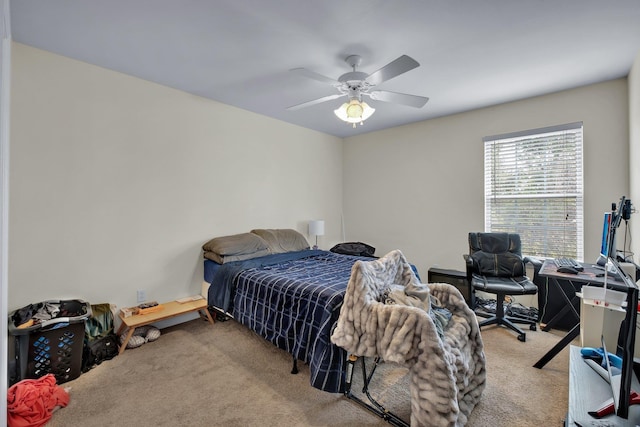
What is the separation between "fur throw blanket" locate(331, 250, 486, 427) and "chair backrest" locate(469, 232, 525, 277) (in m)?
1.45

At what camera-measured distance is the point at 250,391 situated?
1987mm

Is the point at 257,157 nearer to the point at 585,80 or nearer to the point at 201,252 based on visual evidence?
the point at 201,252

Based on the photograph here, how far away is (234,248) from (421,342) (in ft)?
7.44

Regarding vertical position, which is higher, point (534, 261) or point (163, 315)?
point (534, 261)

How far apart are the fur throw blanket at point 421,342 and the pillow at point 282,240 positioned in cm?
202

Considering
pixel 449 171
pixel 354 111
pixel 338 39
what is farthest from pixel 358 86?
pixel 449 171

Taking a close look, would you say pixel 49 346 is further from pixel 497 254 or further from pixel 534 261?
pixel 534 261

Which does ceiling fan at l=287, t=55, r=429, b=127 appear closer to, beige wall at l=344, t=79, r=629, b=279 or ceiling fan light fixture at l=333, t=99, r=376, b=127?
ceiling fan light fixture at l=333, t=99, r=376, b=127

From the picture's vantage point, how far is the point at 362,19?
192 cm

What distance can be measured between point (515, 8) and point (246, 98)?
260 cm

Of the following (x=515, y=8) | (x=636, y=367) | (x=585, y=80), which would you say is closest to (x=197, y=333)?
(x=636, y=367)

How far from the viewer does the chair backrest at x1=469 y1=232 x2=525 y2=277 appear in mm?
3029

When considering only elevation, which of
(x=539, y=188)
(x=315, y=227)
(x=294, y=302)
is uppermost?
(x=539, y=188)

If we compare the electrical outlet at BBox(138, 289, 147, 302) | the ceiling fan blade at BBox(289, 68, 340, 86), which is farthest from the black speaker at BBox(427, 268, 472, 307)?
the electrical outlet at BBox(138, 289, 147, 302)
